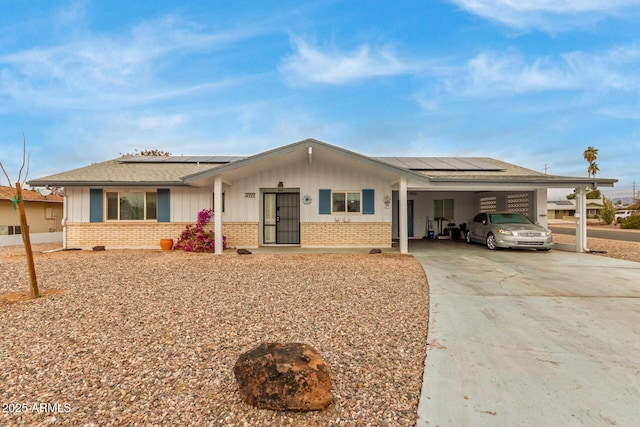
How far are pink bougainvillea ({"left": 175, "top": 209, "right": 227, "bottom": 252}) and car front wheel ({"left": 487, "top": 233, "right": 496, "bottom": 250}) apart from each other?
10.4 metres

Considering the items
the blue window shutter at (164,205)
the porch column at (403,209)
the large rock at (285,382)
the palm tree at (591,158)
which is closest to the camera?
the large rock at (285,382)

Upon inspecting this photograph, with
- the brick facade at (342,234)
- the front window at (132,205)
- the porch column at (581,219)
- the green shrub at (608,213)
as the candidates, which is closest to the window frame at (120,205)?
the front window at (132,205)

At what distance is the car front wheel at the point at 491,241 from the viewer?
11983mm

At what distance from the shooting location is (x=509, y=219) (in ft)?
40.4

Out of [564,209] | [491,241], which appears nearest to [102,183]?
[491,241]

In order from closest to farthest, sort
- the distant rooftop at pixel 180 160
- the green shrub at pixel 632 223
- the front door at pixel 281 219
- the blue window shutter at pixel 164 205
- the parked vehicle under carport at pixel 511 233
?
1. the parked vehicle under carport at pixel 511 233
2. the blue window shutter at pixel 164 205
3. the front door at pixel 281 219
4. the distant rooftop at pixel 180 160
5. the green shrub at pixel 632 223

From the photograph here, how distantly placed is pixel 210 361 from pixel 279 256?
23.4 feet

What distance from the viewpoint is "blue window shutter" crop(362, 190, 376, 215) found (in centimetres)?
1248

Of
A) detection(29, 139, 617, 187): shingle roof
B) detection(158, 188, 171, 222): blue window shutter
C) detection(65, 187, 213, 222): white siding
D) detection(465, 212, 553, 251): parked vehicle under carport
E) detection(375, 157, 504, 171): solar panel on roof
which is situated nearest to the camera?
detection(29, 139, 617, 187): shingle roof

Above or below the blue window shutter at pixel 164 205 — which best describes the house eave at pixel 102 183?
above

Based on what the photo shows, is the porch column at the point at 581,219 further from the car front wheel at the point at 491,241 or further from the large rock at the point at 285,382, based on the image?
the large rock at the point at 285,382

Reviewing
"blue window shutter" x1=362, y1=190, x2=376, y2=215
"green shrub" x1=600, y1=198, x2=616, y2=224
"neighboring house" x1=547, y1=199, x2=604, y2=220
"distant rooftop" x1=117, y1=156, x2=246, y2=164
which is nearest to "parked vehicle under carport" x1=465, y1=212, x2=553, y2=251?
"blue window shutter" x1=362, y1=190, x2=376, y2=215

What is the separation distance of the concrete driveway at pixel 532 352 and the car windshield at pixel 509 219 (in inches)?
199

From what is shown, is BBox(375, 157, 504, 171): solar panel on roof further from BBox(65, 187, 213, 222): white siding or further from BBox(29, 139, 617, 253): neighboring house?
BBox(65, 187, 213, 222): white siding
